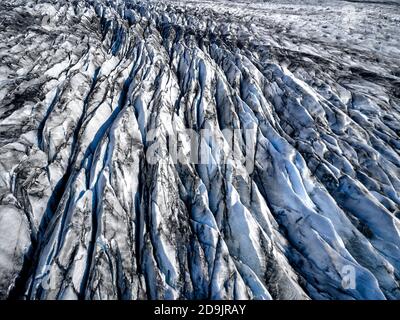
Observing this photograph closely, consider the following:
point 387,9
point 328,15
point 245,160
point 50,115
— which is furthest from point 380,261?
point 387,9

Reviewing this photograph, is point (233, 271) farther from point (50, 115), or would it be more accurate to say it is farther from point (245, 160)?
point (50, 115)

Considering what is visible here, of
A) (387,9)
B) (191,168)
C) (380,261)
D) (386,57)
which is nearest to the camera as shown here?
(380,261)

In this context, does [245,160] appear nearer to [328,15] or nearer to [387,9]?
[328,15]

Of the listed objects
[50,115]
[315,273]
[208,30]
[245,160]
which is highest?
[208,30]

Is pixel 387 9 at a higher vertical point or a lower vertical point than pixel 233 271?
higher

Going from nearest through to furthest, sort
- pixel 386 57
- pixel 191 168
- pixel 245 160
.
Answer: pixel 191 168 → pixel 245 160 → pixel 386 57

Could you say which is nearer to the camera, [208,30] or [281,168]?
[281,168]
